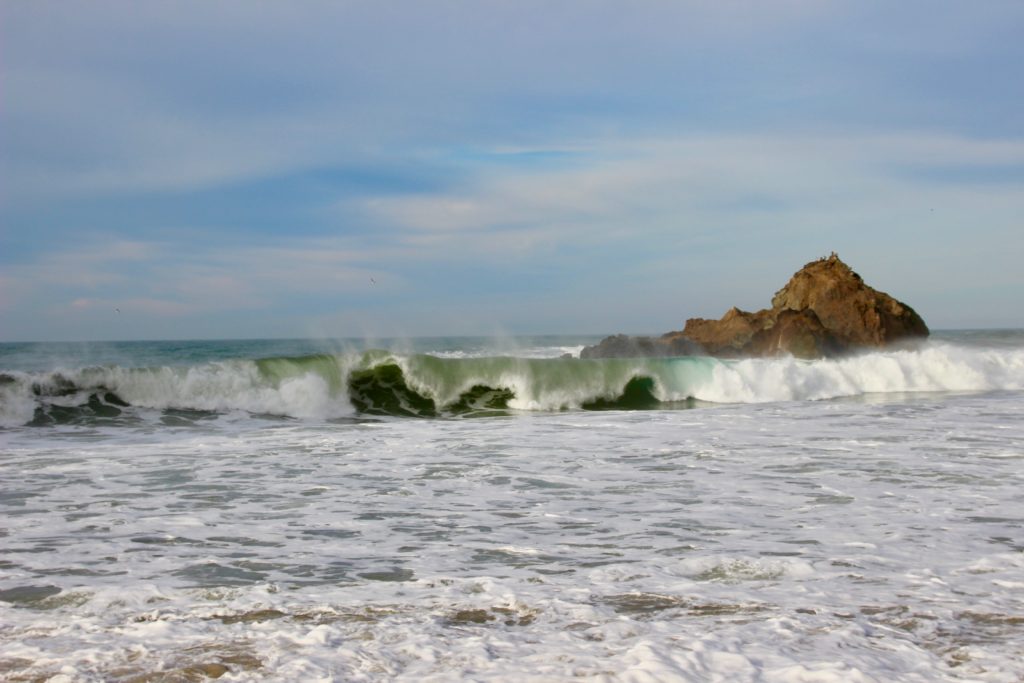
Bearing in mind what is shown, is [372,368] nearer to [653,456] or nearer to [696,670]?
[653,456]

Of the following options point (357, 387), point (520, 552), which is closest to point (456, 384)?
point (357, 387)

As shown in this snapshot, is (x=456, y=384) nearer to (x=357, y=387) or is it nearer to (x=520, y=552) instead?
(x=357, y=387)

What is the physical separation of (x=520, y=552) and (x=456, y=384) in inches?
542

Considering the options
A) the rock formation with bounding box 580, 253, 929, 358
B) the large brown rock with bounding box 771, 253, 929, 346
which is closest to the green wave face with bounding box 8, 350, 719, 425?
the rock formation with bounding box 580, 253, 929, 358

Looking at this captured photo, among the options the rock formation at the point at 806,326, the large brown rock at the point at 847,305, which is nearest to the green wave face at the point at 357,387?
the rock formation at the point at 806,326

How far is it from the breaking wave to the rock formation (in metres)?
1.38

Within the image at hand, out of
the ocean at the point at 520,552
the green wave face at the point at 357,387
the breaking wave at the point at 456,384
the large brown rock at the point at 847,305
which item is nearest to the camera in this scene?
the ocean at the point at 520,552

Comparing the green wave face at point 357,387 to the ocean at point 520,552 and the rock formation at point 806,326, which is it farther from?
the rock formation at point 806,326

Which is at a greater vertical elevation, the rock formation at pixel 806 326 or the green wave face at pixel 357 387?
the rock formation at pixel 806 326

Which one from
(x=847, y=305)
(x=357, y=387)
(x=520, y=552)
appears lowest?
(x=520, y=552)

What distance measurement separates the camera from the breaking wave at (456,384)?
15.8 m

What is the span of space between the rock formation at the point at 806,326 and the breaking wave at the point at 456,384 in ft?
4.53

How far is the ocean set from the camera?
3.42 metres

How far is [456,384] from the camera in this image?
1883 centimetres
